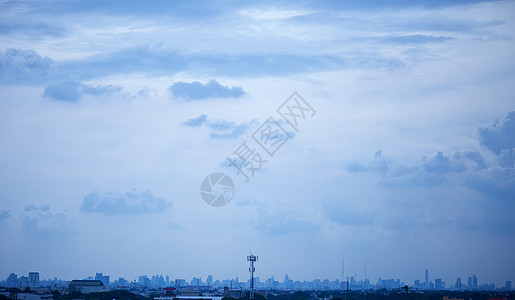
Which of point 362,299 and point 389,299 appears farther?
point 362,299

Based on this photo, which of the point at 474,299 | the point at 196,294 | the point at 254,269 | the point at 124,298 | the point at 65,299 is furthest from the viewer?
the point at 196,294

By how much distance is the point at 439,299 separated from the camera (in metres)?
107

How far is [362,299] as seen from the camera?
414 feet

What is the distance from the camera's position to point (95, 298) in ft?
337

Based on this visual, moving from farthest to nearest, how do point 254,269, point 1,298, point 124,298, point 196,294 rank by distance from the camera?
point 196,294 → point 124,298 → point 254,269 → point 1,298

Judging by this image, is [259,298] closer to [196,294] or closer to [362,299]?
[362,299]

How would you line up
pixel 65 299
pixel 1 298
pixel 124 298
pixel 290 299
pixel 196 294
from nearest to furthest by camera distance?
pixel 1 298 → pixel 65 299 → pixel 124 298 → pixel 290 299 → pixel 196 294

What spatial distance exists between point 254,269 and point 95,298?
27824 mm

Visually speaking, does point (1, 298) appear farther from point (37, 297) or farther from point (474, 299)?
point (474, 299)

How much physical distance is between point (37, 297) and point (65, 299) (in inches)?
247

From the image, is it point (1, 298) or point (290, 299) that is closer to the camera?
point (1, 298)

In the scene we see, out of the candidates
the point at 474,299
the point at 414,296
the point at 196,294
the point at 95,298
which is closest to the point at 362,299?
the point at 414,296

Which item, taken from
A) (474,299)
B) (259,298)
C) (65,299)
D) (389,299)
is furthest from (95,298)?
(474,299)

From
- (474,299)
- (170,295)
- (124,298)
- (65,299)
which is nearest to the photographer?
(65,299)
